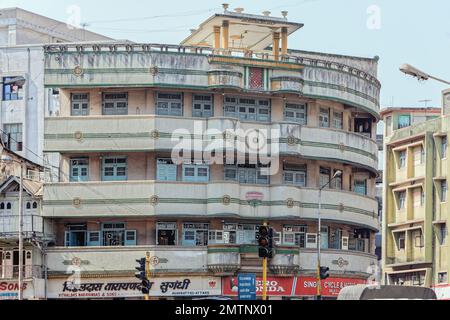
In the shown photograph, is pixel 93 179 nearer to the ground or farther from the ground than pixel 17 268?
farther from the ground

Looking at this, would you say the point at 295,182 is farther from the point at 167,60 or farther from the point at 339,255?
the point at 167,60

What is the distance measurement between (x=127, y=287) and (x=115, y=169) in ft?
20.9

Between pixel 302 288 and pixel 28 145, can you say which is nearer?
pixel 302 288

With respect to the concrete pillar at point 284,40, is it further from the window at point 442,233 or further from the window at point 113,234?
the window at point 442,233

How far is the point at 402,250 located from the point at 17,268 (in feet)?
109

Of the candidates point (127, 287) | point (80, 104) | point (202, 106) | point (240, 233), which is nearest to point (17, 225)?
point (127, 287)

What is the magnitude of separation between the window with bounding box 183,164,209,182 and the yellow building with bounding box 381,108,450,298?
71.7 ft

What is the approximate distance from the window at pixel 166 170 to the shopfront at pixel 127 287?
207 inches

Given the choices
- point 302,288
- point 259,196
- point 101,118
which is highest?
point 101,118

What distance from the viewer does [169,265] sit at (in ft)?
169

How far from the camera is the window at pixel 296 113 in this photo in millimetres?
55562

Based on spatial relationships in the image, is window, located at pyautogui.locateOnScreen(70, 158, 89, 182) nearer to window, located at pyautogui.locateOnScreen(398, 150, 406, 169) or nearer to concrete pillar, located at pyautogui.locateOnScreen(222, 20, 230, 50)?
concrete pillar, located at pyautogui.locateOnScreen(222, 20, 230, 50)

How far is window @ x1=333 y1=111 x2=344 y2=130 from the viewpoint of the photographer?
189ft
